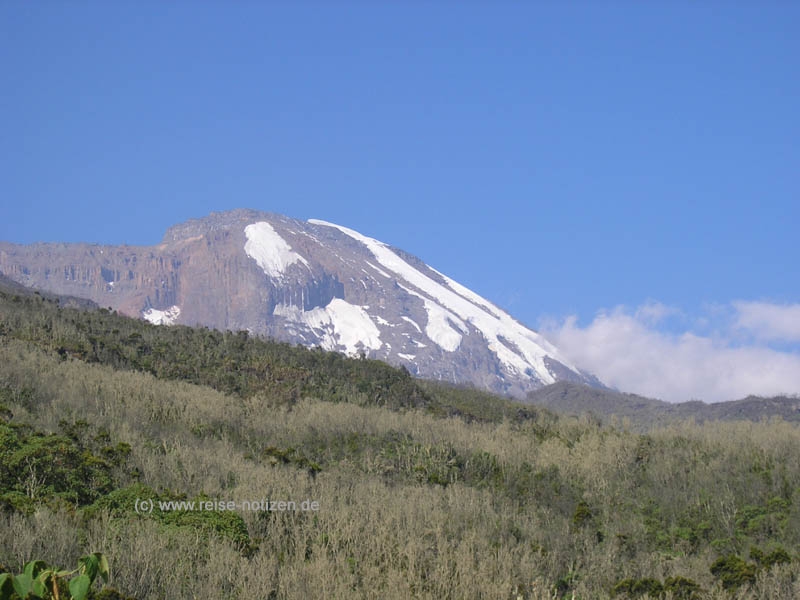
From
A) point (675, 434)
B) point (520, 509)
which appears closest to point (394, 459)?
point (520, 509)

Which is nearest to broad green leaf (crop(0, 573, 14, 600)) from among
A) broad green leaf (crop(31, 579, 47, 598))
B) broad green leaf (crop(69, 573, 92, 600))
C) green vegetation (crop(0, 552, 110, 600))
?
green vegetation (crop(0, 552, 110, 600))

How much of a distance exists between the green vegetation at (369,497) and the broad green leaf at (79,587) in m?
2.18

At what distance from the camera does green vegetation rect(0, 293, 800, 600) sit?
8531mm

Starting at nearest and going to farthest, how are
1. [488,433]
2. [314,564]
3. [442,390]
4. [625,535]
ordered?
[314,564] < [625,535] < [488,433] < [442,390]

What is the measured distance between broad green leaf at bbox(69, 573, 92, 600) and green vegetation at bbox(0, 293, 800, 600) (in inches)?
85.6

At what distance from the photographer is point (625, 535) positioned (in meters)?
12.6

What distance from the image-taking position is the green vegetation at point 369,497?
8.53m

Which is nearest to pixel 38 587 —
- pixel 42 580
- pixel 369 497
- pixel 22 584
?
pixel 42 580

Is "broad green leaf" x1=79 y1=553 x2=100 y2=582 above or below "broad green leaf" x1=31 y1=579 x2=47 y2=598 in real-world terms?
above

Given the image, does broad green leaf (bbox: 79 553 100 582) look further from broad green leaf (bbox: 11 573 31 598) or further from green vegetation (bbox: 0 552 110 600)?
broad green leaf (bbox: 11 573 31 598)

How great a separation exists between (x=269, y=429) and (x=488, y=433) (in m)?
5.84

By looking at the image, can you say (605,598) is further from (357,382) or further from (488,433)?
(357,382)

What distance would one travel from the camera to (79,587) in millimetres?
4738

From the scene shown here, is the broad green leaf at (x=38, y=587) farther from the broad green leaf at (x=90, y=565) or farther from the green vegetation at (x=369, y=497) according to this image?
the green vegetation at (x=369, y=497)
